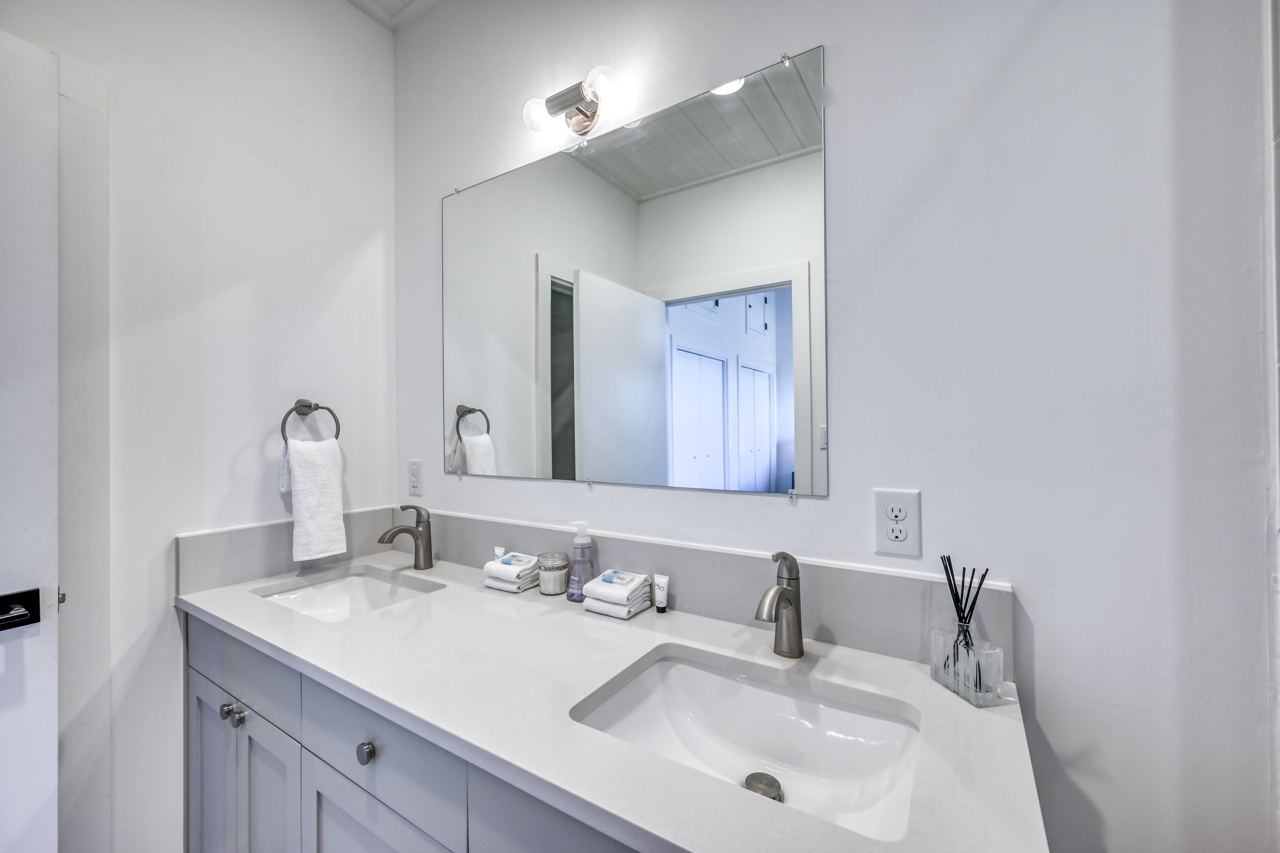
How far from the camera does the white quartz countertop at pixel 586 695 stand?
1.73 ft

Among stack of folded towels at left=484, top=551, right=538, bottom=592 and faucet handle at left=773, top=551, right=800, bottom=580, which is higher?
faucet handle at left=773, top=551, right=800, bottom=580

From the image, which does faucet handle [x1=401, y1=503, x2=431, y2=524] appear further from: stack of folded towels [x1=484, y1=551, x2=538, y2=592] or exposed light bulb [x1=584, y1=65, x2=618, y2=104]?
exposed light bulb [x1=584, y1=65, x2=618, y2=104]

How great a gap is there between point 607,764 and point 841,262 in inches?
34.0

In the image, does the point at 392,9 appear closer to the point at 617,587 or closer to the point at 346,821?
the point at 617,587

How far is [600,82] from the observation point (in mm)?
1223

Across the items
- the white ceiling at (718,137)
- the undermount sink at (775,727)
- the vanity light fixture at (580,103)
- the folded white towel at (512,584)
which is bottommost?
the undermount sink at (775,727)

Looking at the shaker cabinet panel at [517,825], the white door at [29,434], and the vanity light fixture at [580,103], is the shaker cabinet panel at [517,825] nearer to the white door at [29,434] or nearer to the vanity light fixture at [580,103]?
the white door at [29,434]

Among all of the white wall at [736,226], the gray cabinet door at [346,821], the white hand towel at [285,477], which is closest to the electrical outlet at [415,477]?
the white hand towel at [285,477]

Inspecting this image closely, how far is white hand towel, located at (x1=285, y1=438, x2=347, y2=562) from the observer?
53.9 inches

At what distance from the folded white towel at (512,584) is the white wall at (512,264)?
0.88 ft

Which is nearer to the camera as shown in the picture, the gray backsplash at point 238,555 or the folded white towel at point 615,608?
the folded white towel at point 615,608

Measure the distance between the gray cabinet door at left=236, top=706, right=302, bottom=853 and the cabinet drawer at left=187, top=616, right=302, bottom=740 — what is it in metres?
0.03

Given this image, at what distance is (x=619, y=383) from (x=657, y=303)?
20cm

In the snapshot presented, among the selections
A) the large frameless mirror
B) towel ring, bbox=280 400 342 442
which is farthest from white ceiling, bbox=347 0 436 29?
towel ring, bbox=280 400 342 442
